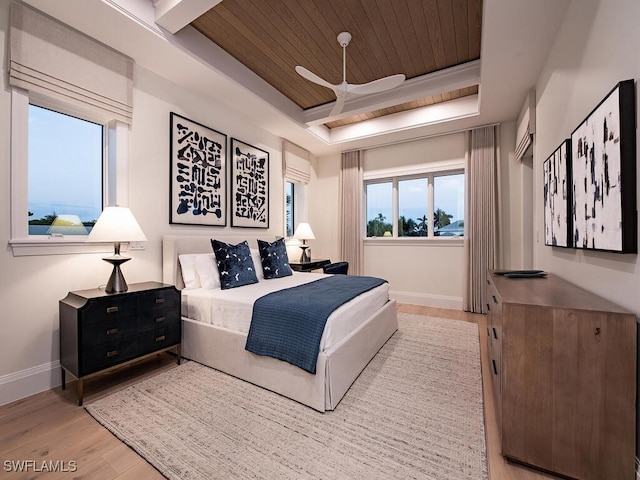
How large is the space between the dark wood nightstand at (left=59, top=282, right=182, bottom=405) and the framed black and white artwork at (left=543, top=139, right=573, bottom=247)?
304 centimetres

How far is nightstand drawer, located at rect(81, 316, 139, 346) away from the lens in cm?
189

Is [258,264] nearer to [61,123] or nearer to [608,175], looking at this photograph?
[61,123]

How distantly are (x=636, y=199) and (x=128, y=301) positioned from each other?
9.80 ft

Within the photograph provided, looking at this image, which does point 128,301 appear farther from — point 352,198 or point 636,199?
point 352,198

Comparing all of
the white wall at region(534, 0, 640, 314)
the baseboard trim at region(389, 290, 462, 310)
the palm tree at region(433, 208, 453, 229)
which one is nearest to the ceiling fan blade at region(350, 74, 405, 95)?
the white wall at region(534, 0, 640, 314)

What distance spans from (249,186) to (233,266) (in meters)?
1.49

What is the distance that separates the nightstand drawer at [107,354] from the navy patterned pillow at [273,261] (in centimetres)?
147

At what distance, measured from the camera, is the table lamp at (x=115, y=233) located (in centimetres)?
205

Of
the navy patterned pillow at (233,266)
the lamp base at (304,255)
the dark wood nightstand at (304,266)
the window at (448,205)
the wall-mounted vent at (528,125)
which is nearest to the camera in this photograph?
the navy patterned pillow at (233,266)

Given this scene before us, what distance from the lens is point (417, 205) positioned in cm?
479

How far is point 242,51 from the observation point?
2926 mm

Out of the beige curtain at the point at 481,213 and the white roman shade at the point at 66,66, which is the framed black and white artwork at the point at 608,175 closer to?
the beige curtain at the point at 481,213

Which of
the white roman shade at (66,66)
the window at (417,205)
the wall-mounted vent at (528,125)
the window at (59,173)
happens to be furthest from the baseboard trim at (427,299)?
the white roman shade at (66,66)

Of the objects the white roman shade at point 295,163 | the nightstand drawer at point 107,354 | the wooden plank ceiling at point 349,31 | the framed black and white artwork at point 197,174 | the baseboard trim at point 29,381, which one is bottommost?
the baseboard trim at point 29,381
